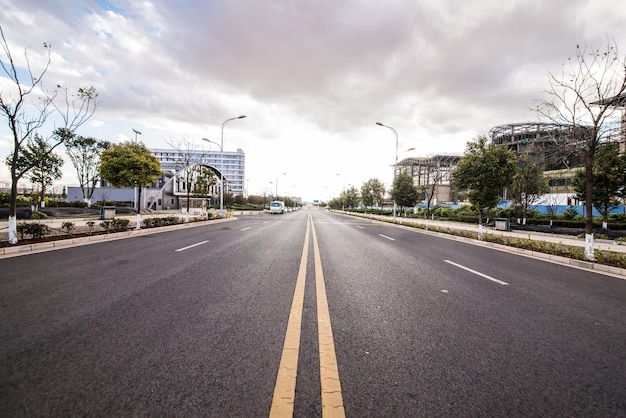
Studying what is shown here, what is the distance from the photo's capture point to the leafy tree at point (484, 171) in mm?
15375

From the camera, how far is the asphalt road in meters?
1.93

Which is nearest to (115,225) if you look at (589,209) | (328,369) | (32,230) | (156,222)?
(156,222)

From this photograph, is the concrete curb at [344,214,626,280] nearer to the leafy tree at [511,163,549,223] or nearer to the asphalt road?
the asphalt road

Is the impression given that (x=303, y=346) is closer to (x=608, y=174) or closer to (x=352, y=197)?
(x=608, y=174)

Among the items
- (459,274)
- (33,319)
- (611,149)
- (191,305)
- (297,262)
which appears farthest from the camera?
(611,149)

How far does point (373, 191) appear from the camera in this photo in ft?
170

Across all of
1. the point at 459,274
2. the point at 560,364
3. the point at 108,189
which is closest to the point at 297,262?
the point at 459,274

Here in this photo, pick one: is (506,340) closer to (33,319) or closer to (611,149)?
(33,319)

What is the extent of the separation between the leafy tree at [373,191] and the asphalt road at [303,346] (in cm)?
4645

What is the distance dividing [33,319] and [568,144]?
14.5 metres

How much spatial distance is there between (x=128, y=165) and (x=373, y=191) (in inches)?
1656

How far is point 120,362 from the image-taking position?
238 centimetres

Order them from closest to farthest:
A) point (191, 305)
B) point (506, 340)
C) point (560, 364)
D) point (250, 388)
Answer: point (250, 388)
point (560, 364)
point (506, 340)
point (191, 305)

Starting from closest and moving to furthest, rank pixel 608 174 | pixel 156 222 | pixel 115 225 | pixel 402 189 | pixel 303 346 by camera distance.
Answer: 1. pixel 303 346
2. pixel 115 225
3. pixel 156 222
4. pixel 608 174
5. pixel 402 189
